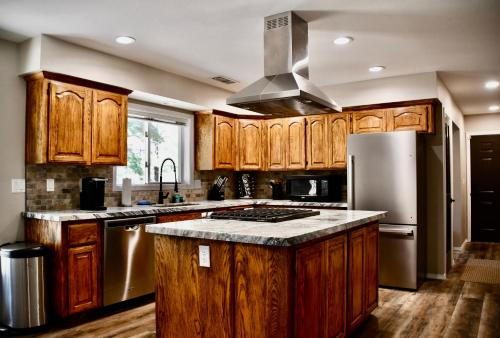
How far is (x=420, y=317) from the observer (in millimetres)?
3637

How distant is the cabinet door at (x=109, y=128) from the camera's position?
13.2 feet

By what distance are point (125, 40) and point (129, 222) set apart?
5.69 ft

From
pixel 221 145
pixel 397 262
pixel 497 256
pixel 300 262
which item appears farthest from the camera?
pixel 497 256

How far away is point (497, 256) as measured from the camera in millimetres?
6461

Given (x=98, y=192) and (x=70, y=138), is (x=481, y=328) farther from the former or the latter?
(x=70, y=138)

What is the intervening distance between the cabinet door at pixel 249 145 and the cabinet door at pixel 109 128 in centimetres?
213

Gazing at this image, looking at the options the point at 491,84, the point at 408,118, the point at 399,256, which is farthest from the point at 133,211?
the point at 491,84

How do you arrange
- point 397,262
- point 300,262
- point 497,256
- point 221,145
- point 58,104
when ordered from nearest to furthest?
point 300,262, point 58,104, point 397,262, point 221,145, point 497,256

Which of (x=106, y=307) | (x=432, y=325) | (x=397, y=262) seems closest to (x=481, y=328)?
(x=432, y=325)

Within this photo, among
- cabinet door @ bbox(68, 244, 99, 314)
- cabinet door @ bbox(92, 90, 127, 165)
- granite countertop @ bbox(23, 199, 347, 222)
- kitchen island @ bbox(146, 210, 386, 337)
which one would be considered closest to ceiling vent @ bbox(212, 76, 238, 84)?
cabinet door @ bbox(92, 90, 127, 165)

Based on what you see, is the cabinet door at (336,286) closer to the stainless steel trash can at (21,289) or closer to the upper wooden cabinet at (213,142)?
the stainless steel trash can at (21,289)

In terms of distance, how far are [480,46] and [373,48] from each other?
1050 millimetres

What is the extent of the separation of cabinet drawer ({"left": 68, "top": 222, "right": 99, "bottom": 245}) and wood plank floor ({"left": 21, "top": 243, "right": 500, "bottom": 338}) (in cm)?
72

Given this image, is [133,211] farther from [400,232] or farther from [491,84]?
[491,84]
